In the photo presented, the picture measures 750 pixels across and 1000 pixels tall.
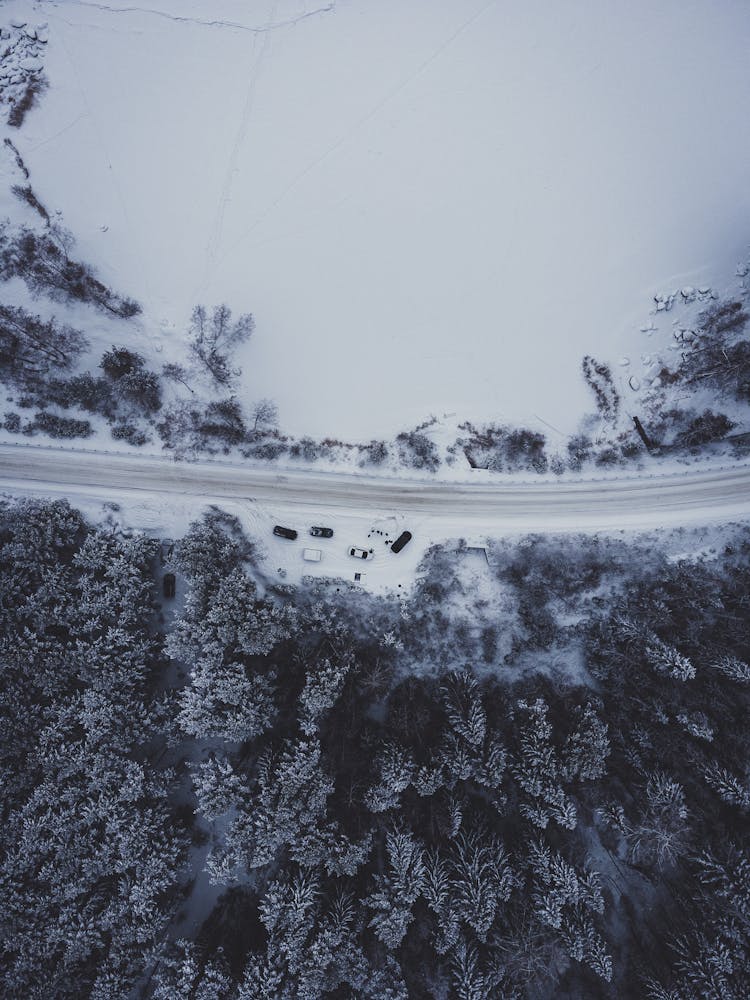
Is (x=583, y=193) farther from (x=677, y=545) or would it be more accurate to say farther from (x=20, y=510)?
(x=20, y=510)

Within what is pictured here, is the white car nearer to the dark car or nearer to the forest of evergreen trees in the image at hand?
the dark car

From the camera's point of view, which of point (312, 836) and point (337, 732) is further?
point (337, 732)

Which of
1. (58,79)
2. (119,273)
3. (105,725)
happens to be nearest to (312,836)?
(105,725)

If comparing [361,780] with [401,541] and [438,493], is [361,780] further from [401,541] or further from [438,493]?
[438,493]

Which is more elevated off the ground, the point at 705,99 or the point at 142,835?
the point at 705,99

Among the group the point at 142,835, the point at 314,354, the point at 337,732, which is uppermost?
the point at 314,354

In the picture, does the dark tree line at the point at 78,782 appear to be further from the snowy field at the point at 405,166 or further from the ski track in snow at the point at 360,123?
the ski track in snow at the point at 360,123
